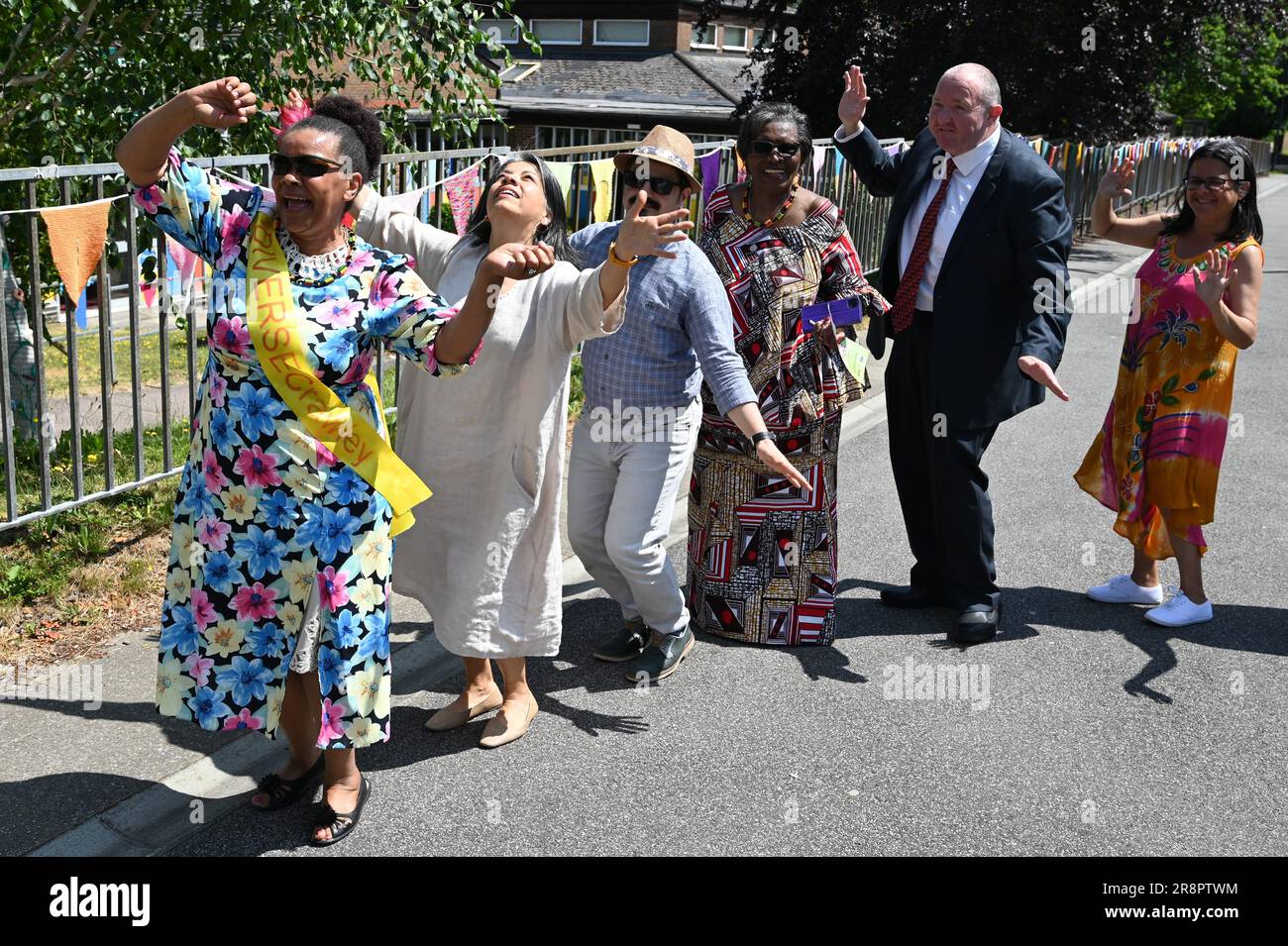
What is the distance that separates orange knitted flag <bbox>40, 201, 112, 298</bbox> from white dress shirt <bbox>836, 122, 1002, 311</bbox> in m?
3.14

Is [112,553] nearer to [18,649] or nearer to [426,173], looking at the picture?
[18,649]

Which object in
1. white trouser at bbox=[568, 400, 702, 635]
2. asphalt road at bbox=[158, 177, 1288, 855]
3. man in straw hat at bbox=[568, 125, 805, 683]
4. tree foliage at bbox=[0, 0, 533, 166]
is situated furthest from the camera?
tree foliage at bbox=[0, 0, 533, 166]

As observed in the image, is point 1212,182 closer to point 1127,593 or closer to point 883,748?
point 1127,593

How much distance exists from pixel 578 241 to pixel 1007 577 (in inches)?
105

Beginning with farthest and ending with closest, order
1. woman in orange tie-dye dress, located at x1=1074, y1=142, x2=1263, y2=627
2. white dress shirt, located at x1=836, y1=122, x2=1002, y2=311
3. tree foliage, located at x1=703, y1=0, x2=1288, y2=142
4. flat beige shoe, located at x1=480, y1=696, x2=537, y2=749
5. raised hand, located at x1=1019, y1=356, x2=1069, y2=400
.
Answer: tree foliage, located at x1=703, y1=0, x2=1288, y2=142 < woman in orange tie-dye dress, located at x1=1074, y1=142, x2=1263, y2=627 < white dress shirt, located at x1=836, y1=122, x2=1002, y2=311 < raised hand, located at x1=1019, y1=356, x2=1069, y2=400 < flat beige shoe, located at x1=480, y1=696, x2=537, y2=749

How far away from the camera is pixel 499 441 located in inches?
159

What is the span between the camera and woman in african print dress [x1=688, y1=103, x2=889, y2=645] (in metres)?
4.91

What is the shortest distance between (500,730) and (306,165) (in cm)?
192

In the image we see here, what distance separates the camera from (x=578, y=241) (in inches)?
186

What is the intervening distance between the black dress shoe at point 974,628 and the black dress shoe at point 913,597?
34 cm

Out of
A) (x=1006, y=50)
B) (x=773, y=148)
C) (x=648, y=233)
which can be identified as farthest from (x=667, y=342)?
(x=1006, y=50)

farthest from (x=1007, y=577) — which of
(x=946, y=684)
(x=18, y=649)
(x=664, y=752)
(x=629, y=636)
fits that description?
(x=18, y=649)

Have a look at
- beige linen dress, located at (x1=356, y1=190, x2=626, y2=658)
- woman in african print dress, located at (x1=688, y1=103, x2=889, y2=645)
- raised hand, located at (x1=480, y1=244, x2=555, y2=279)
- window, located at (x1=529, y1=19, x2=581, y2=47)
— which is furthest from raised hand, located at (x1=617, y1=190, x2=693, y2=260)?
window, located at (x1=529, y1=19, x2=581, y2=47)

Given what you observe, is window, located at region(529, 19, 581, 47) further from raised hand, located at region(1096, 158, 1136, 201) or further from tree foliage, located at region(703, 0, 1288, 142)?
raised hand, located at region(1096, 158, 1136, 201)
